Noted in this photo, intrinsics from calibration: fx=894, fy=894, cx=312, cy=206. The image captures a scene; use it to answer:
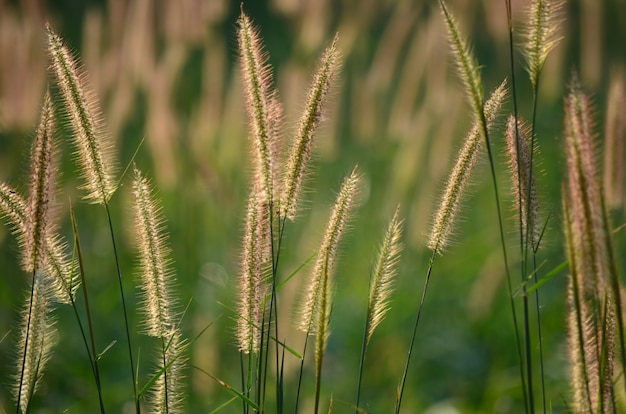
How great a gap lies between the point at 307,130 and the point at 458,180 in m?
0.24

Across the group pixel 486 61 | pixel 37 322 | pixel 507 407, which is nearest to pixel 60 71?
pixel 37 322

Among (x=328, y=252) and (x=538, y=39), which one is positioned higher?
(x=538, y=39)

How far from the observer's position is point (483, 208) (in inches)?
160

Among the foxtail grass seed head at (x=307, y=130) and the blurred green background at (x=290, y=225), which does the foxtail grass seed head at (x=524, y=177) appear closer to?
the foxtail grass seed head at (x=307, y=130)

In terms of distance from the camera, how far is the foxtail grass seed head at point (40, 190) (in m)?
1.24

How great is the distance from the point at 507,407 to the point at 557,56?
128 cm

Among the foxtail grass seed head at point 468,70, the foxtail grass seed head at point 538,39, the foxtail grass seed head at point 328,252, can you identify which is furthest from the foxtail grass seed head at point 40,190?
the foxtail grass seed head at point 538,39

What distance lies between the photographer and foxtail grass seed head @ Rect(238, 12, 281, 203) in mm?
1309

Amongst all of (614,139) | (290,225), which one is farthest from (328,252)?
(290,225)

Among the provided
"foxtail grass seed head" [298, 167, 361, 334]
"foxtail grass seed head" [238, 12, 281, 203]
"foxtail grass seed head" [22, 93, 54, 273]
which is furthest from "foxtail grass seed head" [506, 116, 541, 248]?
"foxtail grass seed head" [22, 93, 54, 273]

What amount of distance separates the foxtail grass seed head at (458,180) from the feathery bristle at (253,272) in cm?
27

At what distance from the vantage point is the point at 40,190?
1.24m

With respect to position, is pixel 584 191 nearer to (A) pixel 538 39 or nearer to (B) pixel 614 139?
(A) pixel 538 39

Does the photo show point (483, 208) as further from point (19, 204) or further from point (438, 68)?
point (19, 204)
